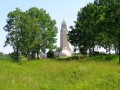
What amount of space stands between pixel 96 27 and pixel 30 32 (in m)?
27.3

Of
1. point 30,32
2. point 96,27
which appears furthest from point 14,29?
point 96,27

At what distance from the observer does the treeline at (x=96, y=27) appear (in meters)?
43.8

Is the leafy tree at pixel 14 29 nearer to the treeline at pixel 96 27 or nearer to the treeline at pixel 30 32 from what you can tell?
the treeline at pixel 30 32

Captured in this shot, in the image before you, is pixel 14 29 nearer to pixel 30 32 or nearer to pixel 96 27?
pixel 30 32

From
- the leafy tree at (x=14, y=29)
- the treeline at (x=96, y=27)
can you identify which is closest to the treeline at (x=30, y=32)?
the leafy tree at (x=14, y=29)

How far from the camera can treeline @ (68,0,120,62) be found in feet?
144

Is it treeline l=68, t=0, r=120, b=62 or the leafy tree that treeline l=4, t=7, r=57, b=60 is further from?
treeline l=68, t=0, r=120, b=62

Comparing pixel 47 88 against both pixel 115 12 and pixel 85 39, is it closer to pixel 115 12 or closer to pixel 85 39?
pixel 115 12

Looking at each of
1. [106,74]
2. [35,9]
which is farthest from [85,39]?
[106,74]

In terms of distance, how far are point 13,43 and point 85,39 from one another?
1866 centimetres

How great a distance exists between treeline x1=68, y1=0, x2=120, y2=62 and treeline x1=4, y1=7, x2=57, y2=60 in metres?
9.88

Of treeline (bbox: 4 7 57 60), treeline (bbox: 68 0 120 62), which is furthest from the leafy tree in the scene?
treeline (bbox: 68 0 120 62)

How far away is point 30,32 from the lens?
74812mm

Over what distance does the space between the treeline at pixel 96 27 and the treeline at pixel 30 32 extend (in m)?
9.88
